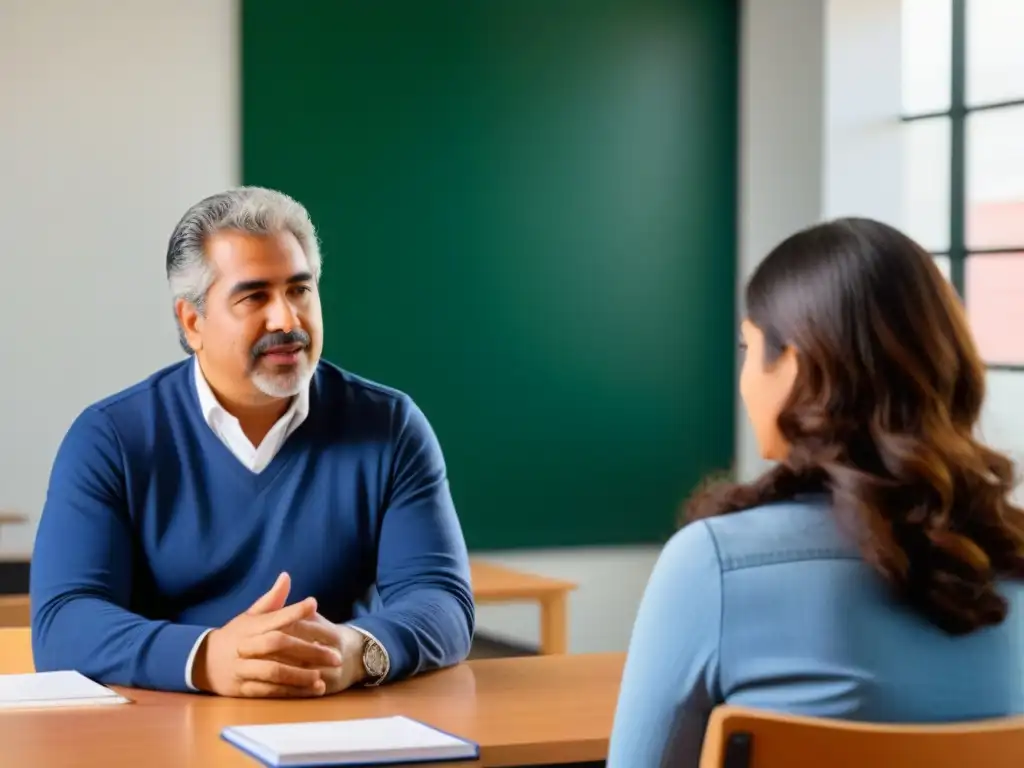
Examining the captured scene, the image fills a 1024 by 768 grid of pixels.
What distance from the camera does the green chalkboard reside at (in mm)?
5234

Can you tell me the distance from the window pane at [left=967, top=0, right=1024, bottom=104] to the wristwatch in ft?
13.0

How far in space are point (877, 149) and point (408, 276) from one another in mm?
1754

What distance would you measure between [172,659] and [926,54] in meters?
4.34

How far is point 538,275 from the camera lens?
5535mm

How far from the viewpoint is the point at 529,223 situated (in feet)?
18.1

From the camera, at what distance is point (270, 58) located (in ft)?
16.8

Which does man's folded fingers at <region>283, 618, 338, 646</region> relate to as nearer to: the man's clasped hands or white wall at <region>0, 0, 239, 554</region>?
the man's clasped hands

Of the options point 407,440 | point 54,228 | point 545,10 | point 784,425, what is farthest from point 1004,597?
point 545,10

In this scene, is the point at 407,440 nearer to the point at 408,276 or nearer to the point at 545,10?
the point at 408,276

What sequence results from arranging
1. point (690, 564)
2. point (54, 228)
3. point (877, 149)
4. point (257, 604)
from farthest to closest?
point (877, 149), point (54, 228), point (257, 604), point (690, 564)

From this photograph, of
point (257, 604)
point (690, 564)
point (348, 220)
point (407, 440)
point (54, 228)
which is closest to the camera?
point (690, 564)

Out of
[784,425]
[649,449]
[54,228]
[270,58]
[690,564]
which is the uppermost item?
[270,58]

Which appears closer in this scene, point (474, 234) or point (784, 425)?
point (784, 425)

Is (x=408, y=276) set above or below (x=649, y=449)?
above
